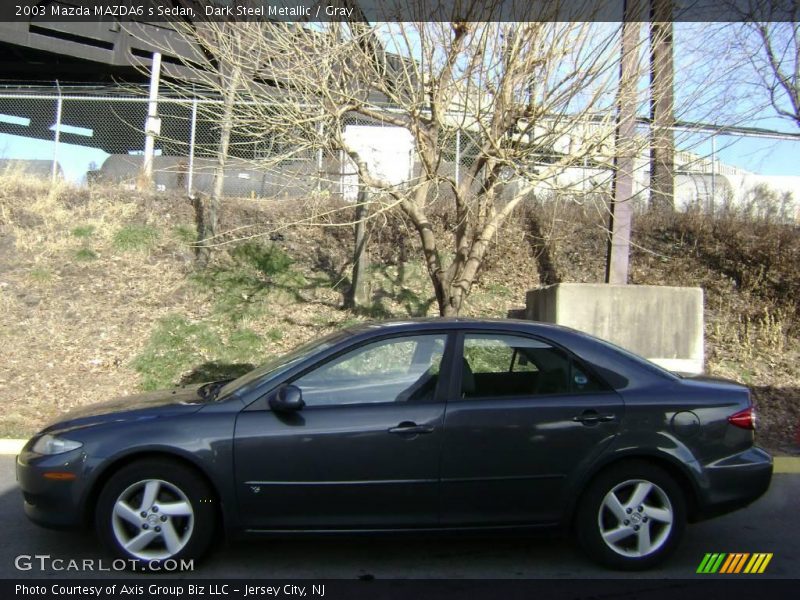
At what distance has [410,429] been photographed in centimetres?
391

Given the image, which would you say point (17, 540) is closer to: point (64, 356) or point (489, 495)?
point (489, 495)

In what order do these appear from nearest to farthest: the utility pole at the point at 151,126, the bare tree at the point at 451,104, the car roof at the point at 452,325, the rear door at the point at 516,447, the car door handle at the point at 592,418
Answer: the rear door at the point at 516,447 → the car door handle at the point at 592,418 → the car roof at the point at 452,325 → the bare tree at the point at 451,104 → the utility pole at the point at 151,126

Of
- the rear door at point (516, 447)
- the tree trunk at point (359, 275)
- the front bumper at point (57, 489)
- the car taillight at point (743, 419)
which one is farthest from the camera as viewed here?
the tree trunk at point (359, 275)

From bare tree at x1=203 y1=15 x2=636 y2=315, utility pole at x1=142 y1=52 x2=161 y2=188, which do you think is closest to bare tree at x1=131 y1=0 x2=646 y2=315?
bare tree at x1=203 y1=15 x2=636 y2=315

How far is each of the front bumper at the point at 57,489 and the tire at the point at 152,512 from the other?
0.14m

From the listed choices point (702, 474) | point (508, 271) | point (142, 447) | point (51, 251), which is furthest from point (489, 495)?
point (51, 251)

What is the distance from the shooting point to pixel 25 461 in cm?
399

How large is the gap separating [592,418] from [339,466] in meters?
1.53

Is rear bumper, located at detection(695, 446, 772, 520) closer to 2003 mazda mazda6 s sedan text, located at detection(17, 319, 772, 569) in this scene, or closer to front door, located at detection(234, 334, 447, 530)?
2003 mazda mazda6 s sedan text, located at detection(17, 319, 772, 569)

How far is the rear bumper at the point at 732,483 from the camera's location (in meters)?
4.05

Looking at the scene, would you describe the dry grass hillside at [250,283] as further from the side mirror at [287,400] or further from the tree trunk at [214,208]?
the side mirror at [287,400]

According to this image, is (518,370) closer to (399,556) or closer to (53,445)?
(399,556)

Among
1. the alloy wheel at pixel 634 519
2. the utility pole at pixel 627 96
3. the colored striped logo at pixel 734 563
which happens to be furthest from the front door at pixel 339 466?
the utility pole at pixel 627 96

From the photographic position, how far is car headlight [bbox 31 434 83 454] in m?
3.87
